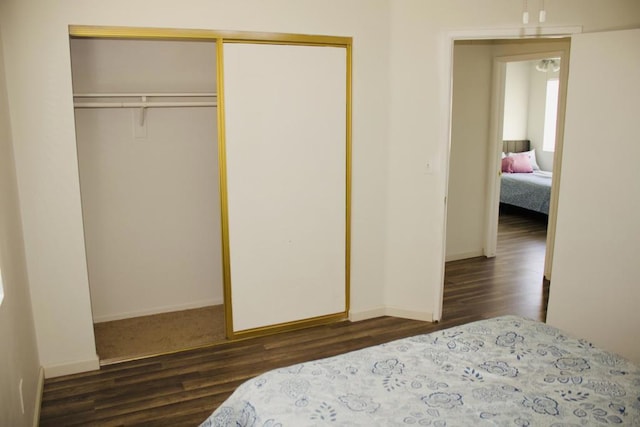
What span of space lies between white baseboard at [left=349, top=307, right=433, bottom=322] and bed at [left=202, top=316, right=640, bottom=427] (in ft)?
5.57

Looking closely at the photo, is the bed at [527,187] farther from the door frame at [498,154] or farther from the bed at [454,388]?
the bed at [454,388]

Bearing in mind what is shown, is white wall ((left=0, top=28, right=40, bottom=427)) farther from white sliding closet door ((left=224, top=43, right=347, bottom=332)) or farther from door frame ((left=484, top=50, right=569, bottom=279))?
door frame ((left=484, top=50, right=569, bottom=279))

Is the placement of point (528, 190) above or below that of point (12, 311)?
below

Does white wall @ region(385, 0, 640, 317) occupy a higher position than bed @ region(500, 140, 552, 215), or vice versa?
white wall @ region(385, 0, 640, 317)

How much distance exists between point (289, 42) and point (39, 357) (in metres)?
2.56

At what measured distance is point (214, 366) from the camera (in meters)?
3.34

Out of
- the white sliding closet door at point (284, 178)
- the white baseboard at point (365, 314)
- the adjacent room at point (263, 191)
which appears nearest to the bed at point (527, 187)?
the adjacent room at point (263, 191)

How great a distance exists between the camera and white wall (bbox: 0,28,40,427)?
213cm

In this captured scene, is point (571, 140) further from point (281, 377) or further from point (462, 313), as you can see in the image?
point (281, 377)

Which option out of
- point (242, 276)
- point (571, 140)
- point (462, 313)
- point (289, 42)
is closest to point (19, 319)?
Result: point (242, 276)

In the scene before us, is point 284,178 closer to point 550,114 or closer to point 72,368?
point 72,368

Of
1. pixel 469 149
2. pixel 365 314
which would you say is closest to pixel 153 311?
pixel 365 314

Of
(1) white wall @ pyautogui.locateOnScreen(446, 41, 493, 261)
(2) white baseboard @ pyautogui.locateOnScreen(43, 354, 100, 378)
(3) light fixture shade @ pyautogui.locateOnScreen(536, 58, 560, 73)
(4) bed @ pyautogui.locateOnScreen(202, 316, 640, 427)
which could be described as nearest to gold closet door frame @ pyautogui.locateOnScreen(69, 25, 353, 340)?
(2) white baseboard @ pyautogui.locateOnScreen(43, 354, 100, 378)

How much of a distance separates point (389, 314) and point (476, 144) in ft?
7.84
